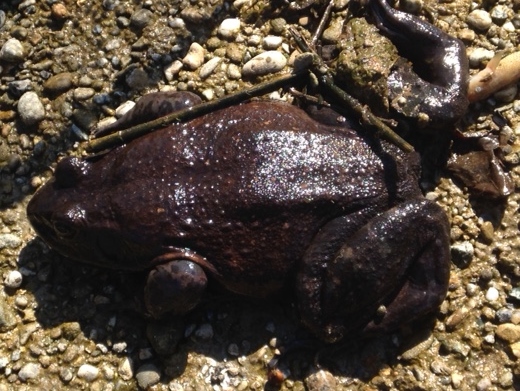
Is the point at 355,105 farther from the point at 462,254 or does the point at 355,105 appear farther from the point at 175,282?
the point at 175,282

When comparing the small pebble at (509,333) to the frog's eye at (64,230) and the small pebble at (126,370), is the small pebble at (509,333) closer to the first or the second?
the small pebble at (126,370)

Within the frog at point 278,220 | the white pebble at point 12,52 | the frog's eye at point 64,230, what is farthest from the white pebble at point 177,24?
the frog's eye at point 64,230

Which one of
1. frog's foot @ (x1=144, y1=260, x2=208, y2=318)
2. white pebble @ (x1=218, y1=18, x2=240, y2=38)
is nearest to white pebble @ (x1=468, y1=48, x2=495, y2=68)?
white pebble @ (x1=218, y1=18, x2=240, y2=38)

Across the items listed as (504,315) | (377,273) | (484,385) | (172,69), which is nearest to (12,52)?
(172,69)

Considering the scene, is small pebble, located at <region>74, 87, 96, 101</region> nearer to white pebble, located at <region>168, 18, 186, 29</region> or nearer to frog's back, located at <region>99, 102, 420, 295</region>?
white pebble, located at <region>168, 18, 186, 29</region>

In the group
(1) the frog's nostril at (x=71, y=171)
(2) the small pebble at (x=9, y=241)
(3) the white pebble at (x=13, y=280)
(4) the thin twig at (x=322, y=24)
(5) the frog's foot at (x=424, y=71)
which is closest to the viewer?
(1) the frog's nostril at (x=71, y=171)

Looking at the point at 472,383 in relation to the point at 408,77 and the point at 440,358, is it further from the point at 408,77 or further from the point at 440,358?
the point at 408,77
